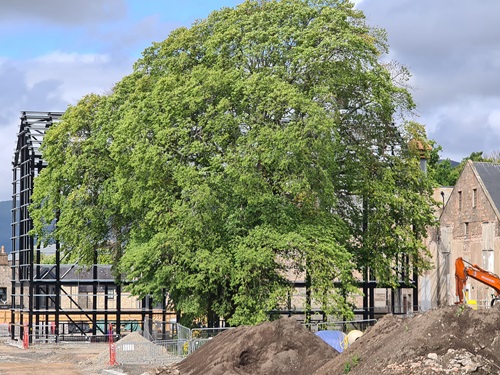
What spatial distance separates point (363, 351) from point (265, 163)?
840 inches

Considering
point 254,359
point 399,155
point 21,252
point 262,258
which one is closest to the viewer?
point 254,359

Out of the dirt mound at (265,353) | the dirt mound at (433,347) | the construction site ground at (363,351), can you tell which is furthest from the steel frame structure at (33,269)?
the dirt mound at (433,347)

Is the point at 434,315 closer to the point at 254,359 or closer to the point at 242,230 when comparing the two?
the point at 254,359

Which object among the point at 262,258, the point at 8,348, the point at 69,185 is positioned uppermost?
the point at 69,185

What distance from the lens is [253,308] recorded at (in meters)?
46.8

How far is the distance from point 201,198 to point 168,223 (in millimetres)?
3085

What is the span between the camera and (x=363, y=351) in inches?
1013

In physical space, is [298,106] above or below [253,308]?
above

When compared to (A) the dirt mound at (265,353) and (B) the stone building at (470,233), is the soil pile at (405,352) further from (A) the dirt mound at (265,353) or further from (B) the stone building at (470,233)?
(B) the stone building at (470,233)

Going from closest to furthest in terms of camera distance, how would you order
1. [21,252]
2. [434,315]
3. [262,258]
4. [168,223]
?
[434,315] → [262,258] → [168,223] → [21,252]

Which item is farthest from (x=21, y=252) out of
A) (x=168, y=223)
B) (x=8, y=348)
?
(x=168, y=223)

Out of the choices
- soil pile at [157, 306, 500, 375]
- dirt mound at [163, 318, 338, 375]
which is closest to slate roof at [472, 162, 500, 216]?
dirt mound at [163, 318, 338, 375]

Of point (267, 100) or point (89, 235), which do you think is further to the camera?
point (89, 235)

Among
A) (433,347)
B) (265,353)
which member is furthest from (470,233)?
(433,347)
